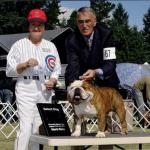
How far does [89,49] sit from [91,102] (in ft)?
1.41

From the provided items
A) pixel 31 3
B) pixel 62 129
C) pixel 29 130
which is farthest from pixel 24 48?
pixel 31 3

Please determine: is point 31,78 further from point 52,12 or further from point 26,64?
point 52,12

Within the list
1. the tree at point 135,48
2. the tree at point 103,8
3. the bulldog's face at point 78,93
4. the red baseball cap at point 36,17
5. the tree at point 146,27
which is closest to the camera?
the bulldog's face at point 78,93

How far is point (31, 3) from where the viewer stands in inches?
1836

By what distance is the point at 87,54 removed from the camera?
3.52m

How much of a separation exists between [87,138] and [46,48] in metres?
1.19

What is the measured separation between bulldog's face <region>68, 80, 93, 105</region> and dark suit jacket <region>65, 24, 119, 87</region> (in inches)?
11.1

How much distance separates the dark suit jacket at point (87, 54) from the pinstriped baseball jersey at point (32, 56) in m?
0.56

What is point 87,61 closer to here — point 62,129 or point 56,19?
point 62,129

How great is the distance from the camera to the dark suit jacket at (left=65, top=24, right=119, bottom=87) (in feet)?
11.5

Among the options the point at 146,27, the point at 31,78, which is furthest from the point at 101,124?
the point at 146,27

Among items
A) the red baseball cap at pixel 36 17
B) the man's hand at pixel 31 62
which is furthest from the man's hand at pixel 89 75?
the red baseball cap at pixel 36 17

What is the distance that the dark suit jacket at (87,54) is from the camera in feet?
11.5

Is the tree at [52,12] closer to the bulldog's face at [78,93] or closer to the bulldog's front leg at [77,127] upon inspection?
the bulldog's front leg at [77,127]
